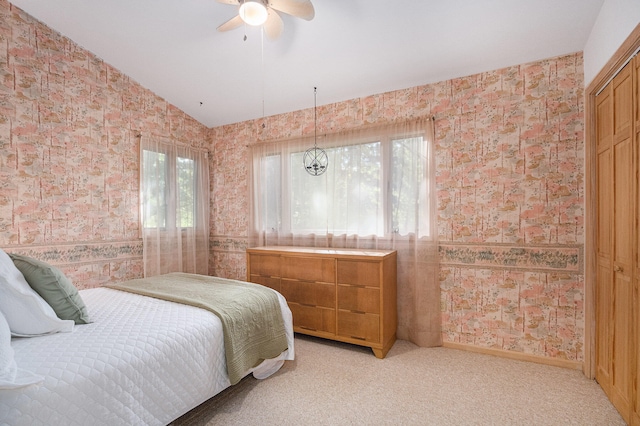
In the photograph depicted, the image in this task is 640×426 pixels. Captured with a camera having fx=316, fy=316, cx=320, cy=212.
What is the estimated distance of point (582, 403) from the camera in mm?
2104

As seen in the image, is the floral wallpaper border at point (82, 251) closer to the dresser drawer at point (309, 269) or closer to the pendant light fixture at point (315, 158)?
the dresser drawer at point (309, 269)

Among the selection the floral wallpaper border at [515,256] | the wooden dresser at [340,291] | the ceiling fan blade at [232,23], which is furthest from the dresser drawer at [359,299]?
the ceiling fan blade at [232,23]

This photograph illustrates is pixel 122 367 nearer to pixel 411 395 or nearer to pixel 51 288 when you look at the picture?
pixel 51 288

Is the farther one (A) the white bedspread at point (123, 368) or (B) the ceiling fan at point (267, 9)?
(B) the ceiling fan at point (267, 9)

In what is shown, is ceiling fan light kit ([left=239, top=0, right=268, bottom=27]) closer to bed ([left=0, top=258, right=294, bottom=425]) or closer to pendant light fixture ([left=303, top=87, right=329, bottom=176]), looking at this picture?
pendant light fixture ([left=303, top=87, right=329, bottom=176])

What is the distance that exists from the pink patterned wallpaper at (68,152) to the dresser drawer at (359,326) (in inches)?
99.8

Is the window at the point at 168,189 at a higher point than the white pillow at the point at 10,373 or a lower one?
higher

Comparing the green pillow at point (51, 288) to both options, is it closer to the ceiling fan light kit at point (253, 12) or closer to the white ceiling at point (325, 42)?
the ceiling fan light kit at point (253, 12)

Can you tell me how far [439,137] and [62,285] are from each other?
3119mm

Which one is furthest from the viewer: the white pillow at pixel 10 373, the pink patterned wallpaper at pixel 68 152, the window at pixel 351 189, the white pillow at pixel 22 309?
the window at pixel 351 189

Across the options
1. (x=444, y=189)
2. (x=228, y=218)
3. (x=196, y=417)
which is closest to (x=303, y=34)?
(x=444, y=189)

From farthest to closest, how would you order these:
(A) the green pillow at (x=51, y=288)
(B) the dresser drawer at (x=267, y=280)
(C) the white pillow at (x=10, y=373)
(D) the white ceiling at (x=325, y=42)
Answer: (B) the dresser drawer at (x=267, y=280) → (D) the white ceiling at (x=325, y=42) → (A) the green pillow at (x=51, y=288) → (C) the white pillow at (x=10, y=373)

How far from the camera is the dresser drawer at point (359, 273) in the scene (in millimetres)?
2812

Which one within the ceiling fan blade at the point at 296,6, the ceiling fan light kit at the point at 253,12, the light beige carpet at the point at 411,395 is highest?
the ceiling fan blade at the point at 296,6
